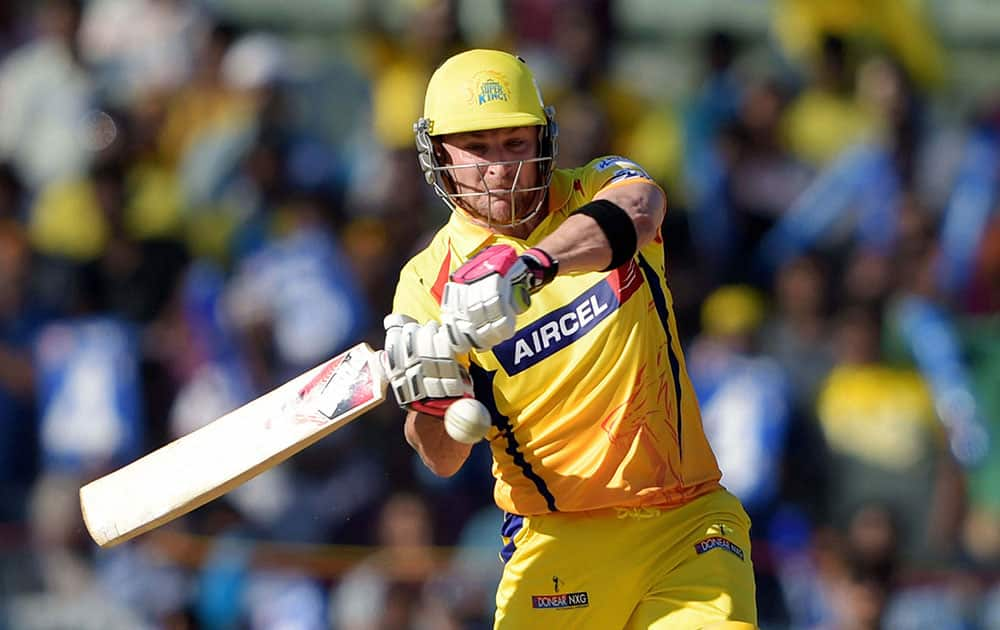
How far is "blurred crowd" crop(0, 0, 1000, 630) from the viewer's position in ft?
24.3

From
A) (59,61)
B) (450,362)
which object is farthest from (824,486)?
(59,61)

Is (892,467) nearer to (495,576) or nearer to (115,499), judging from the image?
(495,576)

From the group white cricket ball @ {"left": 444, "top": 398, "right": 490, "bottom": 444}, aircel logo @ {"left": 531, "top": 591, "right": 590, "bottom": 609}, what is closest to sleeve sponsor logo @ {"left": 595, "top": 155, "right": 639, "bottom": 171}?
white cricket ball @ {"left": 444, "top": 398, "right": 490, "bottom": 444}

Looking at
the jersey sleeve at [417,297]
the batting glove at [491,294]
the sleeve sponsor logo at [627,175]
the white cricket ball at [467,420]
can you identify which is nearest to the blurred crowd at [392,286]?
the jersey sleeve at [417,297]

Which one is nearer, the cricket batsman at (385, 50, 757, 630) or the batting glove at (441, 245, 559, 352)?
the batting glove at (441, 245, 559, 352)

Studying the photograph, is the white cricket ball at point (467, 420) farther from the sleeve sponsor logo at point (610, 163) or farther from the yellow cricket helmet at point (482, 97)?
the sleeve sponsor logo at point (610, 163)

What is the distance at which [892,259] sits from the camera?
802cm

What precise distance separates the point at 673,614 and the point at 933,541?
3529 mm

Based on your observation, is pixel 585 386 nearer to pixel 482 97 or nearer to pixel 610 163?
pixel 610 163

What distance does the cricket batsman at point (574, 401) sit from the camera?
4246 mm

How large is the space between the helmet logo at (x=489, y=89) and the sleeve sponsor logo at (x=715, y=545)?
49.1 inches

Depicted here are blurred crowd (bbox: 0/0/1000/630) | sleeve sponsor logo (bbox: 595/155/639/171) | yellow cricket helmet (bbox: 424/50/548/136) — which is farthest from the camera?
blurred crowd (bbox: 0/0/1000/630)

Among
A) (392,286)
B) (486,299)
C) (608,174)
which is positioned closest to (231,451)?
(486,299)

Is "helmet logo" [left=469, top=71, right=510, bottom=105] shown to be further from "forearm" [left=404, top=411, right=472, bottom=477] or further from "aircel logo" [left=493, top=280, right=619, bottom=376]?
"forearm" [left=404, top=411, right=472, bottom=477]
